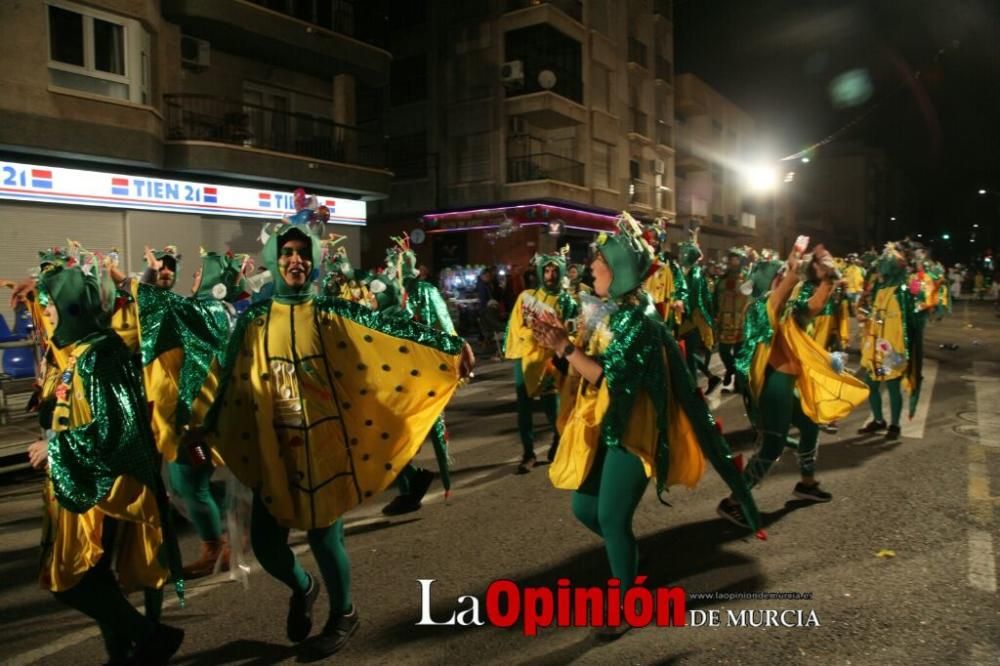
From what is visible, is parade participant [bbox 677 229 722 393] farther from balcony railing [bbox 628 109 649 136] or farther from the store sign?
balcony railing [bbox 628 109 649 136]

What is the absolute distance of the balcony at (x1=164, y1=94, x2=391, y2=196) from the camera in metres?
16.3

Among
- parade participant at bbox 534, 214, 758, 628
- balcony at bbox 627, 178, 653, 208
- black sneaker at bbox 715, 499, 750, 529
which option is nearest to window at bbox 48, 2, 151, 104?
parade participant at bbox 534, 214, 758, 628

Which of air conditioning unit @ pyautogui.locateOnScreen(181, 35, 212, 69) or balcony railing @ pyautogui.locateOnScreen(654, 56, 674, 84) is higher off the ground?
balcony railing @ pyautogui.locateOnScreen(654, 56, 674, 84)

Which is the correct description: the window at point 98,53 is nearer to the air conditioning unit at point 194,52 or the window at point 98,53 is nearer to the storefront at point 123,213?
the air conditioning unit at point 194,52

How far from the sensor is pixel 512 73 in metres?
25.5

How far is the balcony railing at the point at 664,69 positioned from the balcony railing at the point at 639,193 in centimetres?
646

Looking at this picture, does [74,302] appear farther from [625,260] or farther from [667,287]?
[667,287]

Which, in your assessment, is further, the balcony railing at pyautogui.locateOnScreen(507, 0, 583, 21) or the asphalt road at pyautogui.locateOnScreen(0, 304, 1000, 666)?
the balcony railing at pyautogui.locateOnScreen(507, 0, 583, 21)

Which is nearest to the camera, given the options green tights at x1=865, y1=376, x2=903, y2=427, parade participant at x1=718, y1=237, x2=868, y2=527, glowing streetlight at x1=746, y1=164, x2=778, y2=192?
parade participant at x1=718, y1=237, x2=868, y2=527

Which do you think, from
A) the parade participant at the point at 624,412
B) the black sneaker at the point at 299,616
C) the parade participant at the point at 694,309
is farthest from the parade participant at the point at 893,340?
the black sneaker at the point at 299,616

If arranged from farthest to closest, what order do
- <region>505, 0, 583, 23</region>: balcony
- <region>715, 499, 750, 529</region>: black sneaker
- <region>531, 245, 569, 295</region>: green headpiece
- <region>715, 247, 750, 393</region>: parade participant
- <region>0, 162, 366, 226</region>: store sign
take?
<region>505, 0, 583, 23</region>: balcony, <region>0, 162, 366, 226</region>: store sign, <region>715, 247, 750, 393</region>: parade participant, <region>531, 245, 569, 295</region>: green headpiece, <region>715, 499, 750, 529</region>: black sneaker

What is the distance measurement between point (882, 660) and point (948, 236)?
286 ft

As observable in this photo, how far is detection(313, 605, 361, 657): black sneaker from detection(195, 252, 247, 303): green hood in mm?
2725

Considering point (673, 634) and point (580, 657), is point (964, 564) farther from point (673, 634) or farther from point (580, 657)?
point (580, 657)
